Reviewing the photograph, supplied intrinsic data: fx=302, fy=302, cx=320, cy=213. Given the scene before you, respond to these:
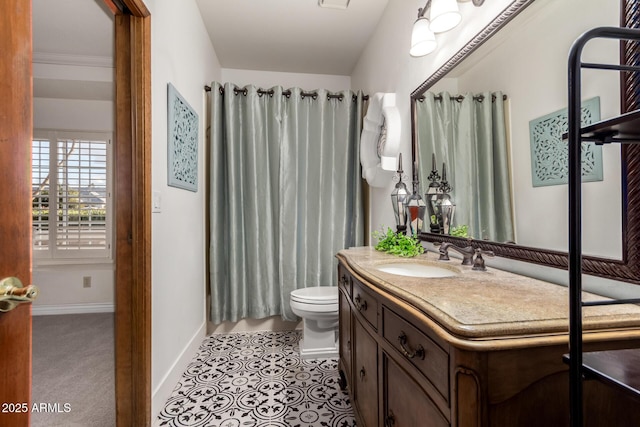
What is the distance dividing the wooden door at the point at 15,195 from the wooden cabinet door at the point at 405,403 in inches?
37.6

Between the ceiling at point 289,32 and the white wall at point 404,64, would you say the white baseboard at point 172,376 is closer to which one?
the white wall at point 404,64

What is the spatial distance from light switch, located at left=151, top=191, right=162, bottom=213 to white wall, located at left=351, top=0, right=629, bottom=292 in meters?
1.53

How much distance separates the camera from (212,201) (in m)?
2.61

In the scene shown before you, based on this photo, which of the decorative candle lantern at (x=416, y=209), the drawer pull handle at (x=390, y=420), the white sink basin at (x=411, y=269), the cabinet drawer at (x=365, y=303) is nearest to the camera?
the drawer pull handle at (x=390, y=420)

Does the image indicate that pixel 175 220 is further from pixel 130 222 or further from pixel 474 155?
pixel 474 155

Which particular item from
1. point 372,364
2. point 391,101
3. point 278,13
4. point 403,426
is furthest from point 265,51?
point 403,426

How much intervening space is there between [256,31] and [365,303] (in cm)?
243

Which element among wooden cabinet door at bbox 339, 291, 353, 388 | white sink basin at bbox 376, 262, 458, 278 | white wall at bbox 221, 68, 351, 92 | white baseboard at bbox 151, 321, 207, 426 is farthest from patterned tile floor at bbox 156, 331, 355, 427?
white wall at bbox 221, 68, 351, 92

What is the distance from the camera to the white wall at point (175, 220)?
1627 mm

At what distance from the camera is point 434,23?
52.5 inches

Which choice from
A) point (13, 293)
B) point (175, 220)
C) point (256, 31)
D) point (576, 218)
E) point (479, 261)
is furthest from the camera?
point (256, 31)

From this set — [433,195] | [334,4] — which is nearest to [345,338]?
[433,195]

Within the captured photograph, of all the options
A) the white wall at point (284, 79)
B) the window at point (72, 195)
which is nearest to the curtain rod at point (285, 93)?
the white wall at point (284, 79)

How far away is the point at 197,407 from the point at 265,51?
2853 mm
